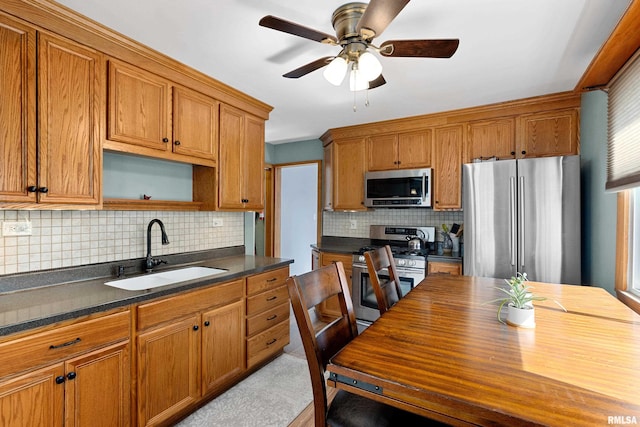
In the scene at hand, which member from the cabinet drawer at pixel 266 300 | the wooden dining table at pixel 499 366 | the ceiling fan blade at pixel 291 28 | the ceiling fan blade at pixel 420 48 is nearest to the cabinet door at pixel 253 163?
the cabinet drawer at pixel 266 300

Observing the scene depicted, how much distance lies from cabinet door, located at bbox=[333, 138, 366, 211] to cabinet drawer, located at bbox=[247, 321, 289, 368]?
1680mm

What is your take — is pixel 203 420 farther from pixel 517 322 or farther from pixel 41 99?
pixel 41 99

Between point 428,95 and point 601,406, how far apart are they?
2586 millimetres

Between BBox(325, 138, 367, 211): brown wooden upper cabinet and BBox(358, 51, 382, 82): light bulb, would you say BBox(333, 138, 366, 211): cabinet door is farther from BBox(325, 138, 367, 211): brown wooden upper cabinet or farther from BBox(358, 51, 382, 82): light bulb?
BBox(358, 51, 382, 82): light bulb

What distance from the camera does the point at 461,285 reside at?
188cm

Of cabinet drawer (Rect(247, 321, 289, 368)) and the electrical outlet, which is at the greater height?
the electrical outlet

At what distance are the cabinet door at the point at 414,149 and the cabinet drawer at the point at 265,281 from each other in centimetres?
185

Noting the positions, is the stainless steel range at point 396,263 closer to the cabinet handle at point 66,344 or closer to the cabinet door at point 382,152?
the cabinet door at point 382,152

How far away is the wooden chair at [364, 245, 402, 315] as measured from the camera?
1.73m

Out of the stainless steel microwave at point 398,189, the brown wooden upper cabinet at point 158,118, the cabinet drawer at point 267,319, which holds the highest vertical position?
the brown wooden upper cabinet at point 158,118

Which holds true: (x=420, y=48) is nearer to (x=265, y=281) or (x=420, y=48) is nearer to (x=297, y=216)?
(x=265, y=281)

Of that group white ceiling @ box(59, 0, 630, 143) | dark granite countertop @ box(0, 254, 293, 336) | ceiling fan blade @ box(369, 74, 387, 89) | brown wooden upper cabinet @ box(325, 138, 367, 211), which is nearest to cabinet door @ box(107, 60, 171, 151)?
white ceiling @ box(59, 0, 630, 143)

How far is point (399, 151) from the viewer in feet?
11.6

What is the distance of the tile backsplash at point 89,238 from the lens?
5.59 ft
